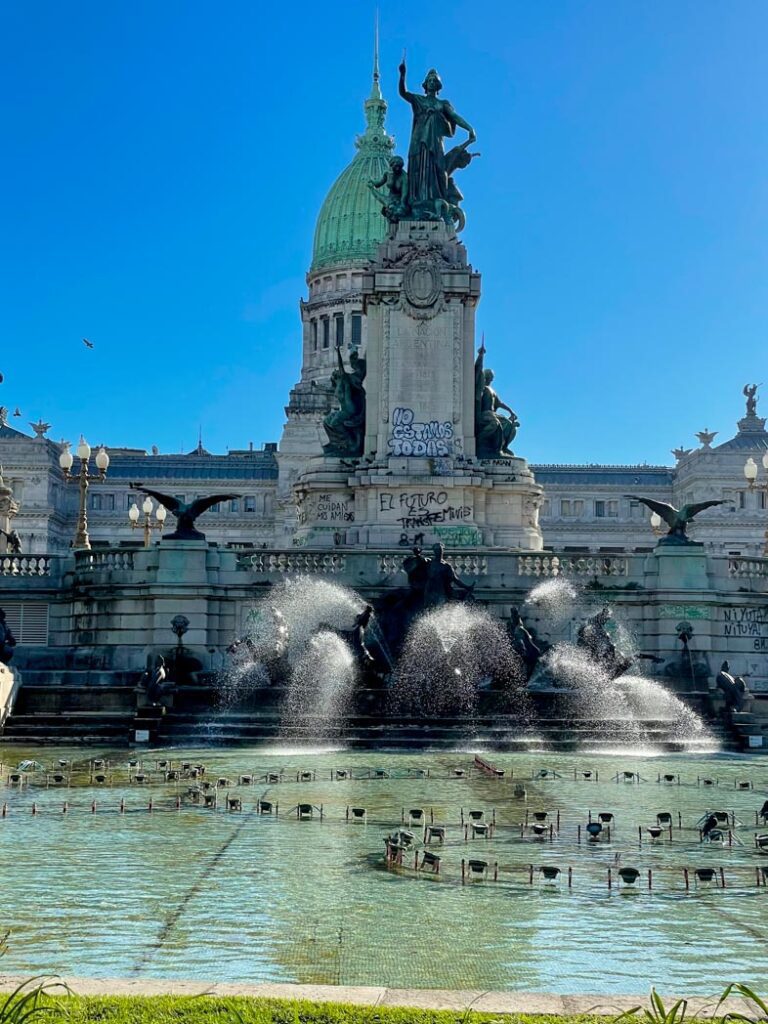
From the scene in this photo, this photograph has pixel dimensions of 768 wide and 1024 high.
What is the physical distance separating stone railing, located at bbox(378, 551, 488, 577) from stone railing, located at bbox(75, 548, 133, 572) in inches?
277

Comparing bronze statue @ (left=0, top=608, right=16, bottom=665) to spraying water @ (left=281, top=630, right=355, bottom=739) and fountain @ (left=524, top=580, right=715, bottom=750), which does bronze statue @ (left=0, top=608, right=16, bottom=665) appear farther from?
fountain @ (left=524, top=580, right=715, bottom=750)

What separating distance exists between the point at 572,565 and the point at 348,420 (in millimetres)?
11574

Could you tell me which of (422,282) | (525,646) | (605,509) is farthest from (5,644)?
(605,509)

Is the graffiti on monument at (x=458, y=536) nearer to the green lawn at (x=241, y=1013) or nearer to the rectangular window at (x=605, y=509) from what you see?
the green lawn at (x=241, y=1013)

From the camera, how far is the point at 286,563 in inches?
1395

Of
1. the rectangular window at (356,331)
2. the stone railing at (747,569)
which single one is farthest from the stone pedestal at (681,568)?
the rectangular window at (356,331)

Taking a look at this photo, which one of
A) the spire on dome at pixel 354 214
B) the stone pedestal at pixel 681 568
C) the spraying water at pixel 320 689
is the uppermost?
the spire on dome at pixel 354 214

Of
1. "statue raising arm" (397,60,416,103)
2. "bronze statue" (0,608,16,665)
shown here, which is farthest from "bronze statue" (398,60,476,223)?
"bronze statue" (0,608,16,665)

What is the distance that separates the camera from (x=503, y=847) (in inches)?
555

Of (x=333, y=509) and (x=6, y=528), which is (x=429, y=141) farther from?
(x=6, y=528)

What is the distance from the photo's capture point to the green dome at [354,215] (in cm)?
14588

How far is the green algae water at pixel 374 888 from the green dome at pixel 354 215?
420 feet

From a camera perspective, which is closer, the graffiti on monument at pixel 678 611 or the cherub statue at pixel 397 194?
the graffiti on monument at pixel 678 611

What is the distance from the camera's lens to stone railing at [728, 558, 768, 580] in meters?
36.0
